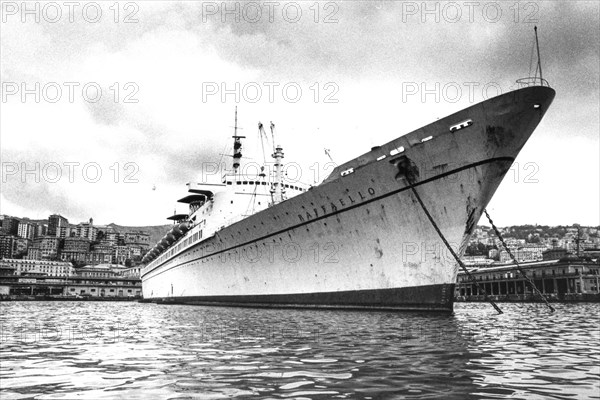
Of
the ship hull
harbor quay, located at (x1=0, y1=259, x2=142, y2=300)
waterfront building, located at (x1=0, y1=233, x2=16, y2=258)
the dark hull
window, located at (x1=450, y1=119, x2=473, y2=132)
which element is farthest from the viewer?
waterfront building, located at (x1=0, y1=233, x2=16, y2=258)

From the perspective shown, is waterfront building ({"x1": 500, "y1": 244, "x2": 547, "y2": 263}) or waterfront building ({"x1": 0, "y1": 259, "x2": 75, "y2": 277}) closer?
waterfront building ({"x1": 0, "y1": 259, "x2": 75, "y2": 277})

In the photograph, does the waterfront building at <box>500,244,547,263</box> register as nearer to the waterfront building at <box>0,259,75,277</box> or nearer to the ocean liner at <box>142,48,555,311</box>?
the waterfront building at <box>0,259,75,277</box>

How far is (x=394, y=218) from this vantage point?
56.6 feet

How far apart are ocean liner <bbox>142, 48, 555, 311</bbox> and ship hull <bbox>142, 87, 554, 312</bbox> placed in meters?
0.03

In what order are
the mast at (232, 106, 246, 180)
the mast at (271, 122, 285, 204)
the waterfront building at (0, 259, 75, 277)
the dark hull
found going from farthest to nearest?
the waterfront building at (0, 259, 75, 277), the mast at (232, 106, 246, 180), the mast at (271, 122, 285, 204), the dark hull

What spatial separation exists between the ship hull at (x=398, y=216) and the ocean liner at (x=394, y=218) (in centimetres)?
3

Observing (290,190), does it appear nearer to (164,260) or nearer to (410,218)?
(410,218)

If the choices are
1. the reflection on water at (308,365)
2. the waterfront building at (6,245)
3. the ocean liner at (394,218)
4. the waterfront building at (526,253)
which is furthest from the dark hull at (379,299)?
the waterfront building at (6,245)

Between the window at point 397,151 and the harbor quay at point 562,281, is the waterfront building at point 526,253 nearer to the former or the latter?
the harbor quay at point 562,281

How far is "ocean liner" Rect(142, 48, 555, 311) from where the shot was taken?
51.0ft

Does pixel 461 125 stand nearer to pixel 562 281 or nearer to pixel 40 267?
pixel 562 281

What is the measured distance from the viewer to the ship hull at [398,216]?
15539mm

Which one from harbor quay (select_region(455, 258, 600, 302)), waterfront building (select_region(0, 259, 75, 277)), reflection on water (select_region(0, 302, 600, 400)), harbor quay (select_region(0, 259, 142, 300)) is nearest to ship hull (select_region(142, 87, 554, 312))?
reflection on water (select_region(0, 302, 600, 400))

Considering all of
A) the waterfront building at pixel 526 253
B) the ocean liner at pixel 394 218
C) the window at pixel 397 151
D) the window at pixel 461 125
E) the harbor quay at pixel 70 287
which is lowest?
the harbor quay at pixel 70 287
